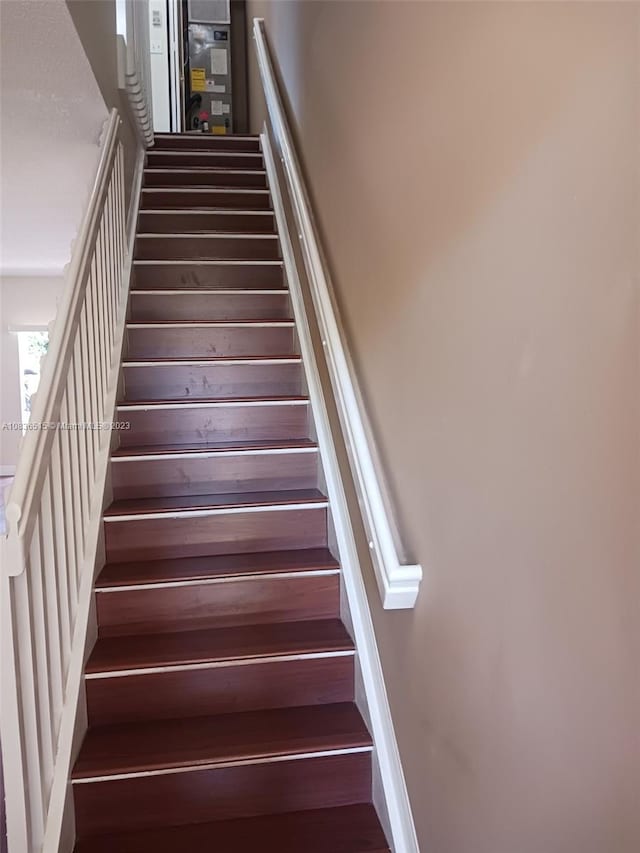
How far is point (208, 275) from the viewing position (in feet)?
10.7

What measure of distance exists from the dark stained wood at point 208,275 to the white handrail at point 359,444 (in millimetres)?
633

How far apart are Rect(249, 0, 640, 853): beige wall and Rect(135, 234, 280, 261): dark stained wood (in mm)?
1931

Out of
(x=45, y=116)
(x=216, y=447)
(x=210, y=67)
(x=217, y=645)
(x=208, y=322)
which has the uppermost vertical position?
(x=210, y=67)

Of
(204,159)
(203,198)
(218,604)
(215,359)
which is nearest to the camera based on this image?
(218,604)

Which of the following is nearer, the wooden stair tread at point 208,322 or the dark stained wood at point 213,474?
the dark stained wood at point 213,474

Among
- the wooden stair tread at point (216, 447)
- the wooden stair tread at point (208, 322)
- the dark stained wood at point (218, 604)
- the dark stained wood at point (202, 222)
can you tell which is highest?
the dark stained wood at point (202, 222)

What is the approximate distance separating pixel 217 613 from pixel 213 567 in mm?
149

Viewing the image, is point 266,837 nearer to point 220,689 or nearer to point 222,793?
point 222,793

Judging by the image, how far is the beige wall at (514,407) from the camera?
0.69 metres

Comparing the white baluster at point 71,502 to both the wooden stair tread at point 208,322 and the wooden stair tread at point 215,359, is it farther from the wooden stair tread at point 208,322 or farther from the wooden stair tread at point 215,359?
the wooden stair tread at point 208,322

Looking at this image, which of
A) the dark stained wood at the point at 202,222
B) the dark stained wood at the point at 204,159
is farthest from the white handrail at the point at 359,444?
the dark stained wood at the point at 204,159

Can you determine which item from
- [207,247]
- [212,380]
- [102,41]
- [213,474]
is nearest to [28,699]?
[213,474]

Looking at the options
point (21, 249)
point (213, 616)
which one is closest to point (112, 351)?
point (213, 616)

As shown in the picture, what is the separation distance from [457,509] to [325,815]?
3.48 feet
